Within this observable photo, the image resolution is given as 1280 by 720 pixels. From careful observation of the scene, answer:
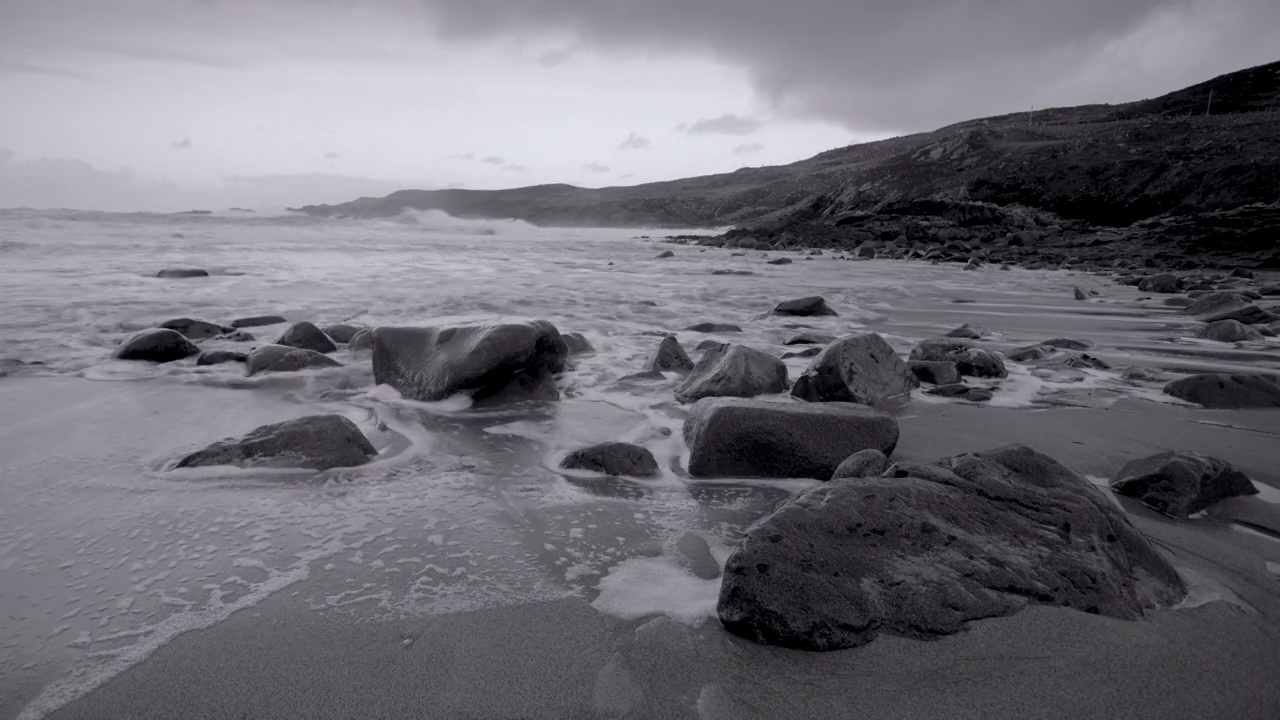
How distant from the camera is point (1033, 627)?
148 cm

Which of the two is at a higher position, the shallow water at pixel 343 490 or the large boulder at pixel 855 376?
the large boulder at pixel 855 376

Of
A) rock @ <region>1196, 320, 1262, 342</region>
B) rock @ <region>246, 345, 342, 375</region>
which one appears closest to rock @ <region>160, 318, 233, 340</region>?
rock @ <region>246, 345, 342, 375</region>

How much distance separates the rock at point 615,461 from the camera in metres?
2.48

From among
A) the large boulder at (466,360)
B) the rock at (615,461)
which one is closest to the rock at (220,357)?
the large boulder at (466,360)

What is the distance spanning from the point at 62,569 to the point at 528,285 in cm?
838

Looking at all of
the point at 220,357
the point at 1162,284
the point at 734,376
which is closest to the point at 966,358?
the point at 734,376

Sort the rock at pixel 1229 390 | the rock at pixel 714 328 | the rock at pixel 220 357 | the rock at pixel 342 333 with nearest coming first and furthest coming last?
the rock at pixel 1229 390
the rock at pixel 220 357
the rock at pixel 342 333
the rock at pixel 714 328

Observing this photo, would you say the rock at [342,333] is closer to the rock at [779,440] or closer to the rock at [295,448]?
the rock at [295,448]

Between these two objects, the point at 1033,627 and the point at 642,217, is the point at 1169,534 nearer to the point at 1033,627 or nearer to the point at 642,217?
the point at 1033,627

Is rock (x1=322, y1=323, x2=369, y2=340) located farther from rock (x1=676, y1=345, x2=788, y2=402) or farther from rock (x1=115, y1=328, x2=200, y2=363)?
rock (x1=676, y1=345, x2=788, y2=402)

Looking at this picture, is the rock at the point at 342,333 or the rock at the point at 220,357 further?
the rock at the point at 342,333

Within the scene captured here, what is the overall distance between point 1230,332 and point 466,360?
5737 millimetres

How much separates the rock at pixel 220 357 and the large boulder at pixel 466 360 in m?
1.12

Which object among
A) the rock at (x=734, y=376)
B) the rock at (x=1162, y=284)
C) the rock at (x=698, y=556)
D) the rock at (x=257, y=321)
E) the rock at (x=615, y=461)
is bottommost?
the rock at (x=257, y=321)
